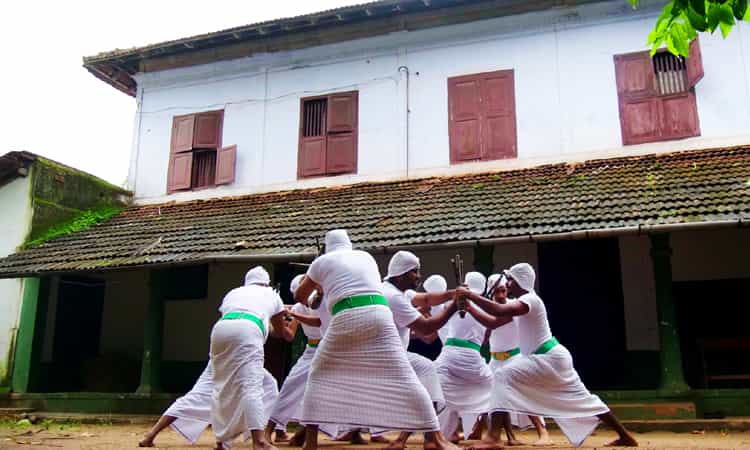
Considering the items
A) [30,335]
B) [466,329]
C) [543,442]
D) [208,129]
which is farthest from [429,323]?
[208,129]

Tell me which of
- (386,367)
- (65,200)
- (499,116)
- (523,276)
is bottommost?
(386,367)

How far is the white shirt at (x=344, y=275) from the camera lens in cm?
473

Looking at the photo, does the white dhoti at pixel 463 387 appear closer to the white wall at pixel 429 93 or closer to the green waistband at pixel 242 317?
the green waistband at pixel 242 317

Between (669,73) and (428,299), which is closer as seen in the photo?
(428,299)

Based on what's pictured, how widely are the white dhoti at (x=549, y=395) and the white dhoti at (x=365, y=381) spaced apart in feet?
4.30

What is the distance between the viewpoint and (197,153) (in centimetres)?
1289

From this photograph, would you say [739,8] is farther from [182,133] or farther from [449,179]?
[182,133]

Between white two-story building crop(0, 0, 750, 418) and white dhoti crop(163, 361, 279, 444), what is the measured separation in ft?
9.19

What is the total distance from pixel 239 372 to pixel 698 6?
413 cm

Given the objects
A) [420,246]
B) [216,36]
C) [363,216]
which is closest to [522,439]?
[420,246]

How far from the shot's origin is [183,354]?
12.1m

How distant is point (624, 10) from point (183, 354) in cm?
917

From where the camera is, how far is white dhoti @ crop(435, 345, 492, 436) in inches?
252

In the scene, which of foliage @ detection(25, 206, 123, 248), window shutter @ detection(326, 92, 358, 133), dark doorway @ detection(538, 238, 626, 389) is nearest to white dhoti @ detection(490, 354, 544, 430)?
dark doorway @ detection(538, 238, 626, 389)
